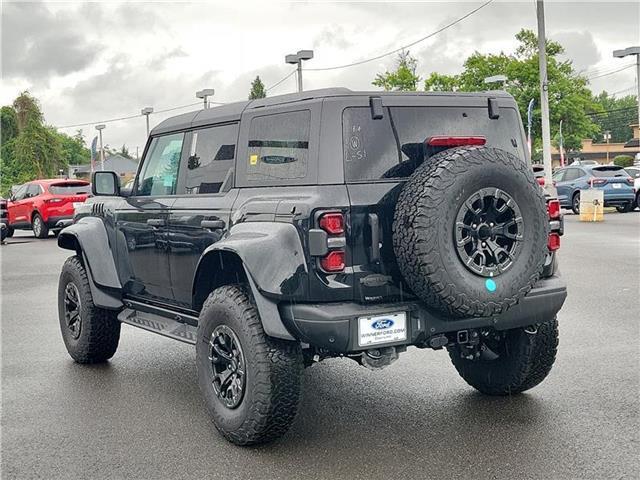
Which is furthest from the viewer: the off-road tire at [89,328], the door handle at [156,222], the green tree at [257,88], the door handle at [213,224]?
the green tree at [257,88]

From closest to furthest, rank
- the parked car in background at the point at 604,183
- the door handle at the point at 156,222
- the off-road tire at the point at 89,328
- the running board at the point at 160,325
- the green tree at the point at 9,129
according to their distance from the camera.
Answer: the running board at the point at 160,325 < the door handle at the point at 156,222 < the off-road tire at the point at 89,328 < the parked car in background at the point at 604,183 < the green tree at the point at 9,129

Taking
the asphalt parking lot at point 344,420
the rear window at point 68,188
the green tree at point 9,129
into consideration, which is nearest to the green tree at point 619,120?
the green tree at point 9,129

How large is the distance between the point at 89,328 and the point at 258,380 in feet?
8.71

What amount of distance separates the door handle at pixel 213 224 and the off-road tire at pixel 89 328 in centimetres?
185

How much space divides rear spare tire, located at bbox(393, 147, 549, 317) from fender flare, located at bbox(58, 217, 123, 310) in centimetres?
288

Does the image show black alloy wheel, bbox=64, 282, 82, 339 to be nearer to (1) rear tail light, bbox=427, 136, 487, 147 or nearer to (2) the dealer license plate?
(2) the dealer license plate

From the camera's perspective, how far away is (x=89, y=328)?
6.35 metres

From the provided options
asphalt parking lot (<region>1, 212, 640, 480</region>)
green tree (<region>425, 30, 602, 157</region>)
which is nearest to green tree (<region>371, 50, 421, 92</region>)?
green tree (<region>425, 30, 602, 157</region>)

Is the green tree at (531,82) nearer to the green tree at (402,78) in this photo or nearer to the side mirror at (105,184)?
the green tree at (402,78)

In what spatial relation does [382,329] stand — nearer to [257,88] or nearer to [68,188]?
[68,188]

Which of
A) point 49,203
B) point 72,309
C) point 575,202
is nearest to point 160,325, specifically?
point 72,309

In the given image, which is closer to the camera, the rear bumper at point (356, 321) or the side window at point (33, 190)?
the rear bumper at point (356, 321)

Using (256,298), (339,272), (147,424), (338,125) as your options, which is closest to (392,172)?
(338,125)

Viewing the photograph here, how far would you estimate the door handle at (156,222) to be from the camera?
546 centimetres
